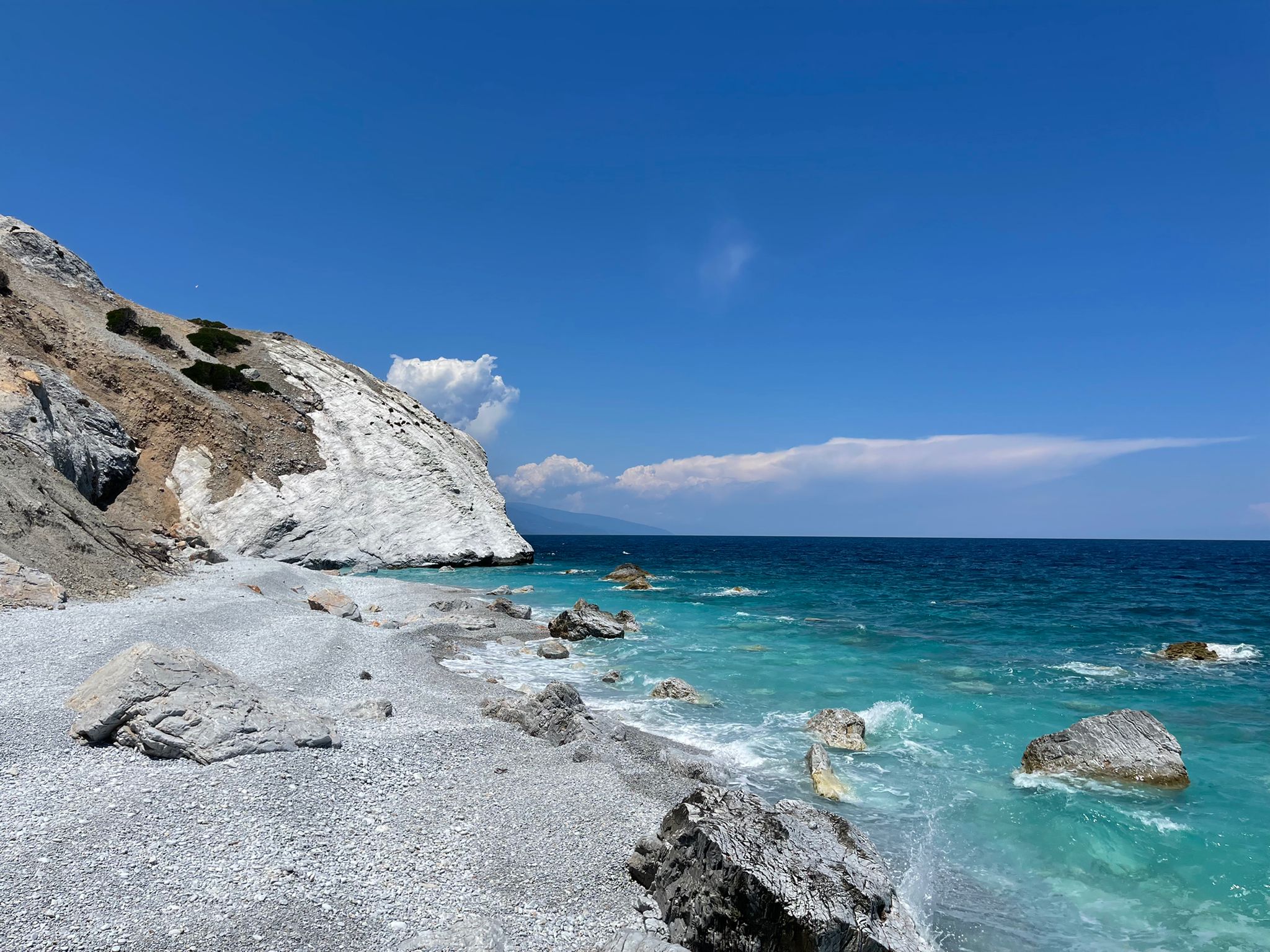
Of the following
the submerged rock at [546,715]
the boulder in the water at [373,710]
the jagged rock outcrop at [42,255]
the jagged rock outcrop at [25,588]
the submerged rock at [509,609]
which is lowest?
the submerged rock at [509,609]

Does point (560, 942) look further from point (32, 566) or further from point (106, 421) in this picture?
point (106, 421)

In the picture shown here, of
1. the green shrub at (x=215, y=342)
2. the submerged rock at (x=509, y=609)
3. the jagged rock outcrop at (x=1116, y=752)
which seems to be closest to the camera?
the jagged rock outcrop at (x=1116, y=752)

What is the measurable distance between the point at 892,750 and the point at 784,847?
355 inches

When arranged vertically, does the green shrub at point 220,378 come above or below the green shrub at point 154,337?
below

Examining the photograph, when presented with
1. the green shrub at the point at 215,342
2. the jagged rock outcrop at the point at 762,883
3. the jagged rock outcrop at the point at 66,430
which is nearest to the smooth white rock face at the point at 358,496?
the green shrub at the point at 215,342

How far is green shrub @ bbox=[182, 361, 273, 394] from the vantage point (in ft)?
159

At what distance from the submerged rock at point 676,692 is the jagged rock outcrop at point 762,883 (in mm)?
9983

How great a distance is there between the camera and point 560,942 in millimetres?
6223

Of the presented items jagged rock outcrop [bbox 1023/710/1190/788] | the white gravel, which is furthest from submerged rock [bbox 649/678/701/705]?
jagged rock outcrop [bbox 1023/710/1190/788]

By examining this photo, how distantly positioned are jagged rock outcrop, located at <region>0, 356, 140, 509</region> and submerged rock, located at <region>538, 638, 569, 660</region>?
66.2 feet

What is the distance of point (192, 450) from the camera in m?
41.6

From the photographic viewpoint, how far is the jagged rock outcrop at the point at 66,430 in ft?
79.3

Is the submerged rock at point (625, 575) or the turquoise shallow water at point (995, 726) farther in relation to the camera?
the submerged rock at point (625, 575)

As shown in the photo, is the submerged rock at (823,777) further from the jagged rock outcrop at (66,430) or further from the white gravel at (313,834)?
the jagged rock outcrop at (66,430)
